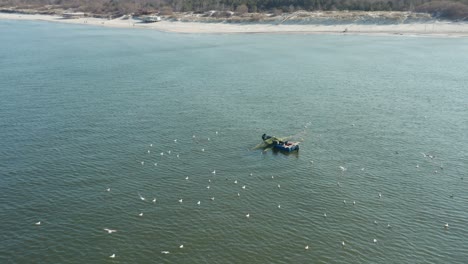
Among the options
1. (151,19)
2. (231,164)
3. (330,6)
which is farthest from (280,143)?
(151,19)

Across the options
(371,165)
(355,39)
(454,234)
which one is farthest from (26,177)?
(355,39)

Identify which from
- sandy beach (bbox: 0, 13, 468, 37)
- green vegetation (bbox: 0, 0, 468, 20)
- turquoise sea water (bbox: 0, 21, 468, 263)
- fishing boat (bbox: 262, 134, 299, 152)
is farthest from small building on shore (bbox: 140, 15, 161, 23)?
fishing boat (bbox: 262, 134, 299, 152)

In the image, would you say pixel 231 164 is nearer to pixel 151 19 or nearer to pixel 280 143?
pixel 280 143

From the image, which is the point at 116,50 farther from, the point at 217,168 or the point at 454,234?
the point at 454,234

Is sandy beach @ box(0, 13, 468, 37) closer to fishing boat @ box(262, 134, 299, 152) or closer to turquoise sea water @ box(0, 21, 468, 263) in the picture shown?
turquoise sea water @ box(0, 21, 468, 263)

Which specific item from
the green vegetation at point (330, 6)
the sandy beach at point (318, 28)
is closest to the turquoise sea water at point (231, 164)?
the sandy beach at point (318, 28)

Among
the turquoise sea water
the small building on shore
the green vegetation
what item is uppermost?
the green vegetation
